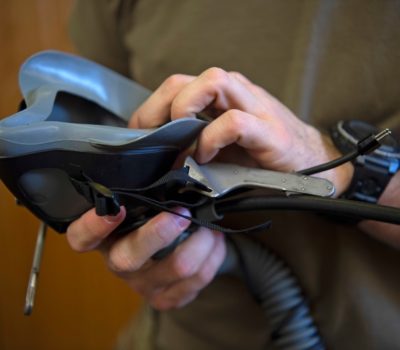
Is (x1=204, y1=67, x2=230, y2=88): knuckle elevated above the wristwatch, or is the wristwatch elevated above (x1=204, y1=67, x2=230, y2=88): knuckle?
(x1=204, y1=67, x2=230, y2=88): knuckle

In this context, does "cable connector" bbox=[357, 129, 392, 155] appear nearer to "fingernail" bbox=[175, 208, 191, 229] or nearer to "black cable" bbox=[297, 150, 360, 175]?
"black cable" bbox=[297, 150, 360, 175]

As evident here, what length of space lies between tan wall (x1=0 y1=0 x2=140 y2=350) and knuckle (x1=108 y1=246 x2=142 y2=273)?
701 millimetres

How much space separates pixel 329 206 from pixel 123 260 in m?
0.19

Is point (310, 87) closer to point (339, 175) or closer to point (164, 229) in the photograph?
point (339, 175)

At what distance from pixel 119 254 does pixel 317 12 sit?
31cm

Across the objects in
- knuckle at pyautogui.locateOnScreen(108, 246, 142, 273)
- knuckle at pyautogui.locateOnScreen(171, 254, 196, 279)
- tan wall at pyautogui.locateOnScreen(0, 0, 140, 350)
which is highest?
knuckle at pyautogui.locateOnScreen(108, 246, 142, 273)

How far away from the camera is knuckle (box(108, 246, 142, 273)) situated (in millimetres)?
381

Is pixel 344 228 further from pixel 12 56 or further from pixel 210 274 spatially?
pixel 12 56

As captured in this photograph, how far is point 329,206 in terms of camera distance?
0.31 m

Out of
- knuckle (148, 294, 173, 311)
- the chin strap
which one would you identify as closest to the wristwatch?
the chin strap

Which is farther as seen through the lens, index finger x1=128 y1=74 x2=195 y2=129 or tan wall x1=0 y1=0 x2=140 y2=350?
tan wall x1=0 y1=0 x2=140 y2=350

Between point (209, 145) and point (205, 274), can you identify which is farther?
point (205, 274)

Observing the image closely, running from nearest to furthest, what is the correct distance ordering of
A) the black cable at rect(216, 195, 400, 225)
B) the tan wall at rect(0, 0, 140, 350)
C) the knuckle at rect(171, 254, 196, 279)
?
the black cable at rect(216, 195, 400, 225)
the knuckle at rect(171, 254, 196, 279)
the tan wall at rect(0, 0, 140, 350)

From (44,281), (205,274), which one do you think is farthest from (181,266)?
(44,281)
